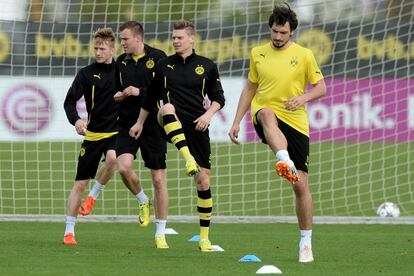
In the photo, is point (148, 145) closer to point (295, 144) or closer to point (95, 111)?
point (95, 111)

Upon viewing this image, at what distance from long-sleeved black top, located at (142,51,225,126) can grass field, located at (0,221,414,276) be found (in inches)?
46.3

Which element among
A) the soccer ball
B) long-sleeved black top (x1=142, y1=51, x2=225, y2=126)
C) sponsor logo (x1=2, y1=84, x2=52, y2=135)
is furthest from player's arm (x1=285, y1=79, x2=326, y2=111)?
sponsor logo (x1=2, y1=84, x2=52, y2=135)

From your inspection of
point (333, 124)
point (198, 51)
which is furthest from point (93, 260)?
point (333, 124)

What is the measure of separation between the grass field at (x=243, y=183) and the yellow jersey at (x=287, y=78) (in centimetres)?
601

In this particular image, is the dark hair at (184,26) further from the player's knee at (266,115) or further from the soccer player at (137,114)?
the player's knee at (266,115)

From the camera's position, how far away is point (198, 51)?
19.0 metres

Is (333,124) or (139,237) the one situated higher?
(333,124)

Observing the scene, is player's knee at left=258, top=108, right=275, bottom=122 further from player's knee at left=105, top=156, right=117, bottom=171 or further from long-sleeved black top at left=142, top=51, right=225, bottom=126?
player's knee at left=105, top=156, right=117, bottom=171

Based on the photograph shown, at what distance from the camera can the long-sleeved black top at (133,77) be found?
1025 centimetres

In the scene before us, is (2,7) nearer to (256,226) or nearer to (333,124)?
(256,226)

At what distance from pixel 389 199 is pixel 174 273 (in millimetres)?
8743

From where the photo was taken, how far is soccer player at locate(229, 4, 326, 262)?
28.4ft

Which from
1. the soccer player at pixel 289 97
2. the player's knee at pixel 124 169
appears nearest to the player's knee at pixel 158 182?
the player's knee at pixel 124 169

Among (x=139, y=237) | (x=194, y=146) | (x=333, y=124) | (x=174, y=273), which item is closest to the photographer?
(x=174, y=273)
